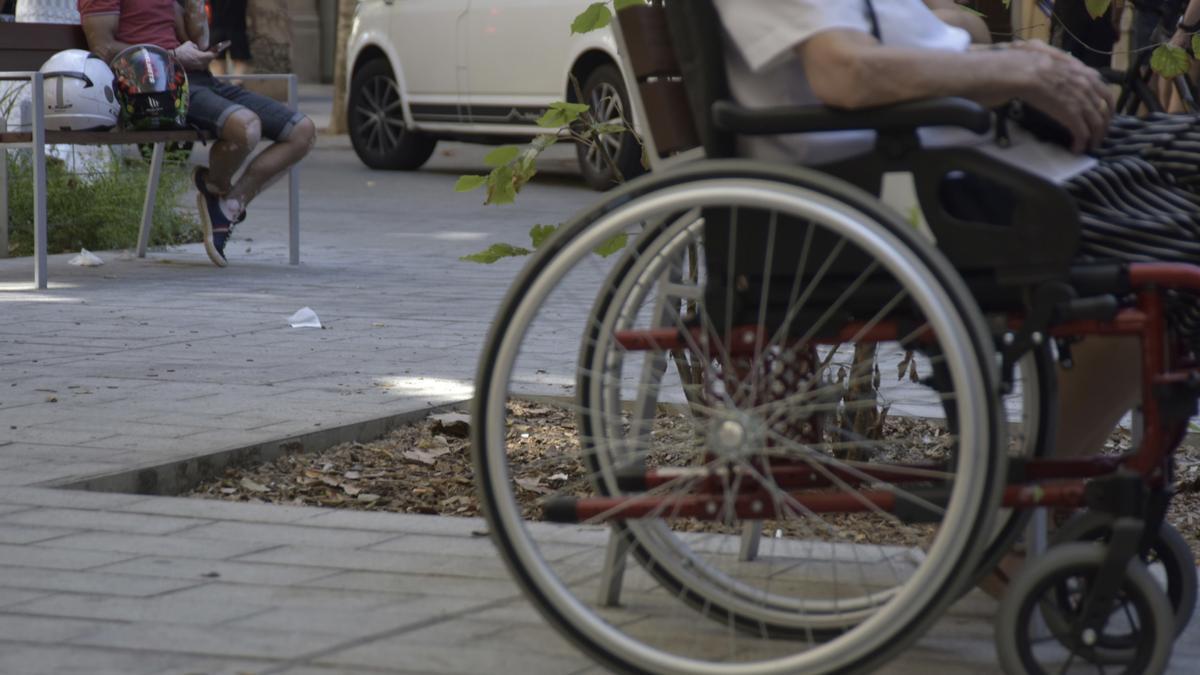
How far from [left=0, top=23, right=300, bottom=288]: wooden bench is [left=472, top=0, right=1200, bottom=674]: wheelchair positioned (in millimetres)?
5297

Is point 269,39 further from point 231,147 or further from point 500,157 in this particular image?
point 500,157

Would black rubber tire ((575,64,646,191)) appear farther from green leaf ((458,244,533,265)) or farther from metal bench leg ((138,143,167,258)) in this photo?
green leaf ((458,244,533,265))

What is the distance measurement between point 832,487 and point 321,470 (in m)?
2.00

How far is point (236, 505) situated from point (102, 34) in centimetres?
520

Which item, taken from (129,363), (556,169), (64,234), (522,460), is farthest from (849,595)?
(556,169)

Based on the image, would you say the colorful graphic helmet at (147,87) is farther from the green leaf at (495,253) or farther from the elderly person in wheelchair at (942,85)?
the elderly person in wheelchair at (942,85)

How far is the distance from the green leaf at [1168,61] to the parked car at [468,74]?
8159mm

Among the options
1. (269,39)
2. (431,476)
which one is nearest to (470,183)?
(431,476)

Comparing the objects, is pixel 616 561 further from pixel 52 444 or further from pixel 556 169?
pixel 556 169

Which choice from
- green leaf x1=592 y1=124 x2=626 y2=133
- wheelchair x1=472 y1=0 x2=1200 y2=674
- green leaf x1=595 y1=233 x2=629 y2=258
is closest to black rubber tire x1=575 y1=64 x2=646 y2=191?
green leaf x1=592 y1=124 x2=626 y2=133

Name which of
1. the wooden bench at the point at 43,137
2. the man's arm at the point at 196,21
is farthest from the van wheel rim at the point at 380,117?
the man's arm at the point at 196,21

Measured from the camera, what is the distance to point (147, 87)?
319 inches

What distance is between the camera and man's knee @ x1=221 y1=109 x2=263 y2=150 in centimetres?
839

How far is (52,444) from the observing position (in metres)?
4.45
